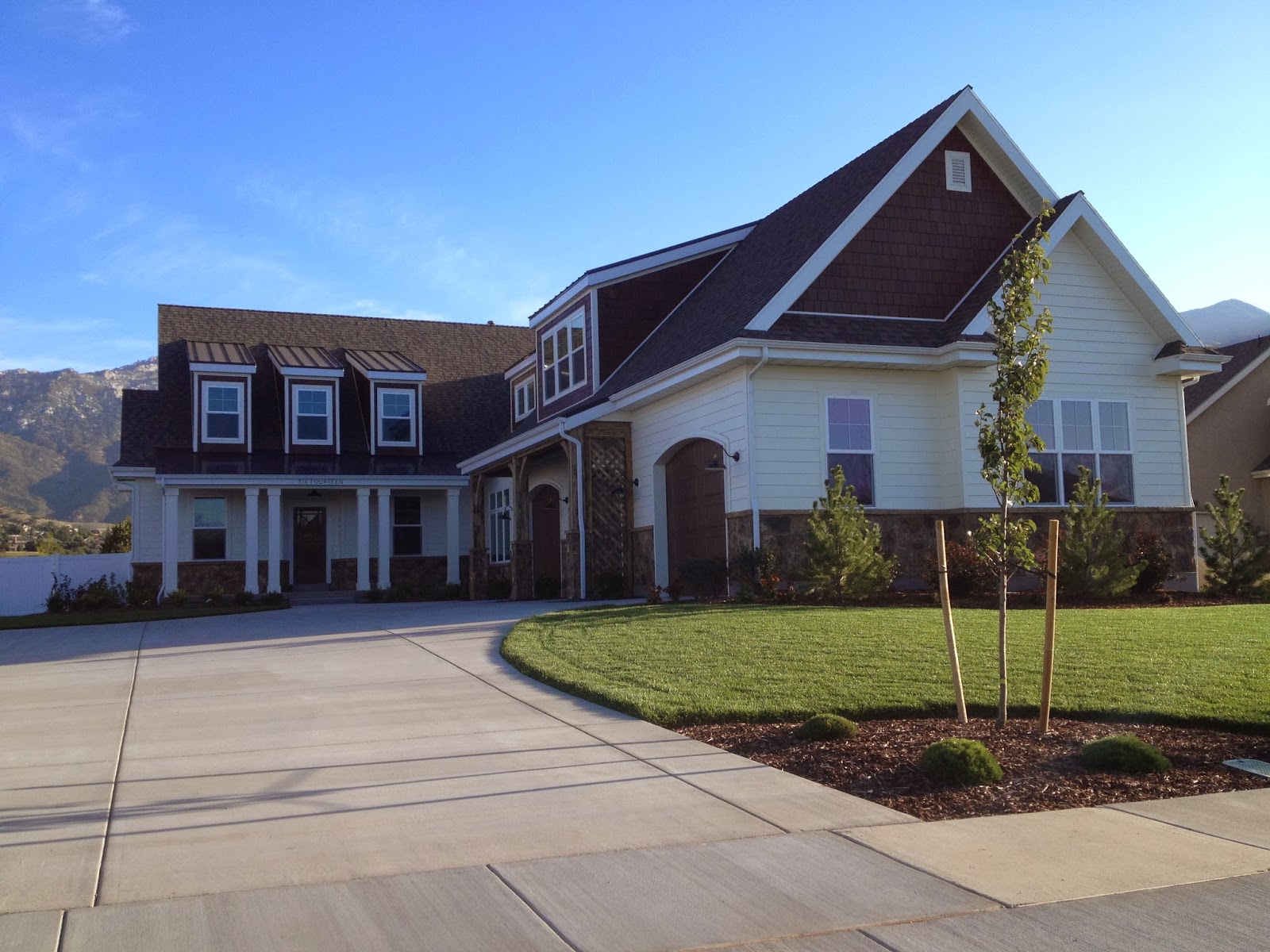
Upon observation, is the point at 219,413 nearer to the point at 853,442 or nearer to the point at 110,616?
the point at 110,616

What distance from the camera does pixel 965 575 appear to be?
50.4 feet

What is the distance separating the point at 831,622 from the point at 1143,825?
694cm

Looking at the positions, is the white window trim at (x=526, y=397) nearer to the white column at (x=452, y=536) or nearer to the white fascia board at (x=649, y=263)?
the white column at (x=452, y=536)

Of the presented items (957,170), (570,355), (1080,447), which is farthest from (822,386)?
(570,355)

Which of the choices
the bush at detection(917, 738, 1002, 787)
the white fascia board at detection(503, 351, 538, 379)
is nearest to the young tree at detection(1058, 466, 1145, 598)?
the bush at detection(917, 738, 1002, 787)

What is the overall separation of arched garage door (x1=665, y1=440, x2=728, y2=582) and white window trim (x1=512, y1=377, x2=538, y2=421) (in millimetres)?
7811

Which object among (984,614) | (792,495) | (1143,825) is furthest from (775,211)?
(1143,825)

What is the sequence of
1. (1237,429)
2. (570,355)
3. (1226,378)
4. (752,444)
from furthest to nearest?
1. (1237,429)
2. (1226,378)
3. (570,355)
4. (752,444)

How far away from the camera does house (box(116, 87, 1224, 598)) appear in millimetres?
17156

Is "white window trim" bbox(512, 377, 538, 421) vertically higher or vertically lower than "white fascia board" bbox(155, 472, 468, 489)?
higher

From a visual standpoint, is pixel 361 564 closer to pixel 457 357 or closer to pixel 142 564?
pixel 142 564

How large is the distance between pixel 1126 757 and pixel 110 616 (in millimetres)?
18453

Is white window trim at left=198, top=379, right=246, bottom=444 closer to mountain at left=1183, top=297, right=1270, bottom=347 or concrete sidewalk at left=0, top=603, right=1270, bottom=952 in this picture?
concrete sidewalk at left=0, top=603, right=1270, bottom=952

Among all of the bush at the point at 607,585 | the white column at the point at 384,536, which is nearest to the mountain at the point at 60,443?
the white column at the point at 384,536
